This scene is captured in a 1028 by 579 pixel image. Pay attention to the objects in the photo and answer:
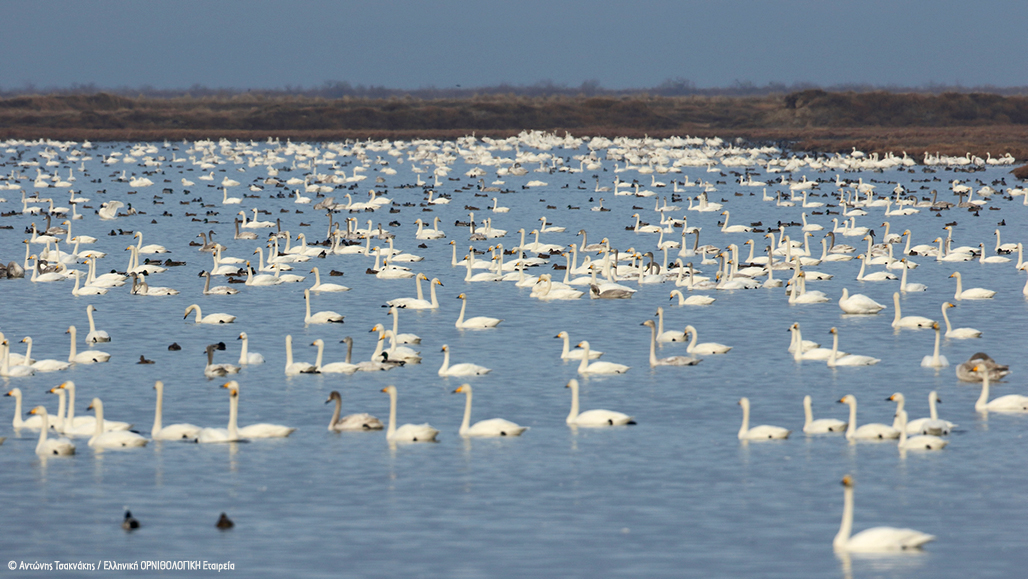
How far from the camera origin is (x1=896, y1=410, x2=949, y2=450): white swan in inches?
627

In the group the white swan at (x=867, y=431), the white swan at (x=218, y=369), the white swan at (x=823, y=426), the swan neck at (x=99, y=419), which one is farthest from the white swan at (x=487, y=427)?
the white swan at (x=218, y=369)

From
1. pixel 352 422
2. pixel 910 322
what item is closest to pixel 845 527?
pixel 352 422

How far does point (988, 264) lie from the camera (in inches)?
1421

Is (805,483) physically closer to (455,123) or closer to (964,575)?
(964,575)

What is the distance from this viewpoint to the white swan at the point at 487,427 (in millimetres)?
16625

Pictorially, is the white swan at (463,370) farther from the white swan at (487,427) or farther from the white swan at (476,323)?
the white swan at (476,323)

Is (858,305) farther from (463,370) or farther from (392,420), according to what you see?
(392,420)

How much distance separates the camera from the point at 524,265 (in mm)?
35188

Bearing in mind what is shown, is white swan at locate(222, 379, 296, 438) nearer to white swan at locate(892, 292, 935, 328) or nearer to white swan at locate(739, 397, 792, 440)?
white swan at locate(739, 397, 792, 440)

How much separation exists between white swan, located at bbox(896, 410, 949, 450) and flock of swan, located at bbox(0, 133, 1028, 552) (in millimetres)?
27

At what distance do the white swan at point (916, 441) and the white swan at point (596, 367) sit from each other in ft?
19.1

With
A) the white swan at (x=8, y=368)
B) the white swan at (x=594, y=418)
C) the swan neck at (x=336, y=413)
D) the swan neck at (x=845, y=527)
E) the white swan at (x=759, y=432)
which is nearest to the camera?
the swan neck at (x=845, y=527)

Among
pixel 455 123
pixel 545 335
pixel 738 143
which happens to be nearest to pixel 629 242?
pixel 545 335

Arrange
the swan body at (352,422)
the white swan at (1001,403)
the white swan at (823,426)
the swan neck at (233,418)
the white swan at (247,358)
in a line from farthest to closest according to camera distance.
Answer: the white swan at (247,358) → the white swan at (1001,403) → the swan body at (352,422) → the white swan at (823,426) → the swan neck at (233,418)
